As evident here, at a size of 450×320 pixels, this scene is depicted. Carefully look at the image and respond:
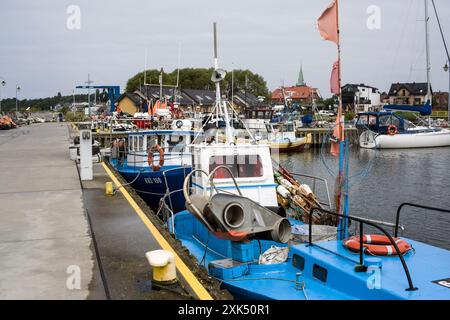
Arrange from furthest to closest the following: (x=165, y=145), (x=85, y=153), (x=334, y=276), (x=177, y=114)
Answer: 1. (x=177, y=114)
2. (x=165, y=145)
3. (x=85, y=153)
4. (x=334, y=276)

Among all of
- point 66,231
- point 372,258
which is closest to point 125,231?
point 66,231

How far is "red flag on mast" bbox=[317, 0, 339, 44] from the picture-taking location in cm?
941

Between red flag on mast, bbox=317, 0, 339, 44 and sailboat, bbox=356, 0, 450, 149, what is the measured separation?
1666 inches

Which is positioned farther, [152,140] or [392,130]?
[392,130]

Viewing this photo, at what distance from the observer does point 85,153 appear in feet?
48.8

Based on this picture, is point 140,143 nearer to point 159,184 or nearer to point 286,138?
point 159,184

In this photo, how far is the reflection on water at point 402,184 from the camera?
16.9 meters

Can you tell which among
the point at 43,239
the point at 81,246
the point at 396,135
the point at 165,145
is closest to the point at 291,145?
the point at 396,135

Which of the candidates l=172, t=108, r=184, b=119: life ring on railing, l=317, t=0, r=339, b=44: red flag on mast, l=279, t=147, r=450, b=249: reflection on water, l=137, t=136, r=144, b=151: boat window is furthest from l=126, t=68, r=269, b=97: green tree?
l=317, t=0, r=339, b=44: red flag on mast

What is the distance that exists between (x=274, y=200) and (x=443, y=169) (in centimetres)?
2779

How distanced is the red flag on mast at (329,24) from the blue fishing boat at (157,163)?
317 inches

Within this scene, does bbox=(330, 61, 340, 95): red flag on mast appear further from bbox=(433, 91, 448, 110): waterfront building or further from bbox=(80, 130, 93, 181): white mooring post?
bbox=(433, 91, 448, 110): waterfront building

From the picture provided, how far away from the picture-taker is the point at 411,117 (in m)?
88.8

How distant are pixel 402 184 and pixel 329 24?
20101mm
